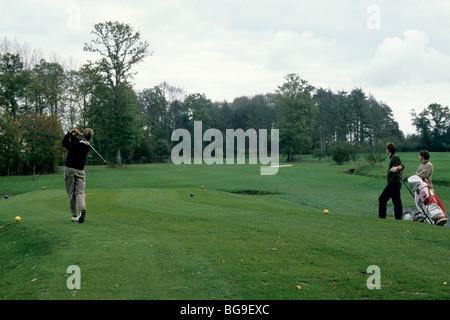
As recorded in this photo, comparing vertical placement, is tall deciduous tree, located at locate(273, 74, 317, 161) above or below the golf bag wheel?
above

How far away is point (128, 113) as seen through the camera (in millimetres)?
52156

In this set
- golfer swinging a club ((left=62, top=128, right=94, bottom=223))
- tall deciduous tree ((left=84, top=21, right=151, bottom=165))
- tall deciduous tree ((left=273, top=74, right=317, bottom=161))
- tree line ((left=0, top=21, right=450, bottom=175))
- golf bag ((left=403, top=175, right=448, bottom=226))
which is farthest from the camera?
tall deciduous tree ((left=273, top=74, right=317, bottom=161))

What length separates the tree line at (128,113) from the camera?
41.2 m

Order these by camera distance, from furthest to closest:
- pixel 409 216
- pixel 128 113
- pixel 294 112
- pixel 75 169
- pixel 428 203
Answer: pixel 294 112, pixel 128 113, pixel 409 216, pixel 428 203, pixel 75 169

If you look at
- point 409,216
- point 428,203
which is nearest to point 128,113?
point 409,216

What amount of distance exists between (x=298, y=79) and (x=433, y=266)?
78751mm

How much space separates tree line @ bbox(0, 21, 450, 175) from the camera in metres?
41.2

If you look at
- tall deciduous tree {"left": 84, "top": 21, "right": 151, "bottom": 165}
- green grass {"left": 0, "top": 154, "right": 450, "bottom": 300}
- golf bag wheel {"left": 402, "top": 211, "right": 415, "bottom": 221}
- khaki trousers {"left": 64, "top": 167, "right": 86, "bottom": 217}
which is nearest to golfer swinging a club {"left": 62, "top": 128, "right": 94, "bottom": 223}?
khaki trousers {"left": 64, "top": 167, "right": 86, "bottom": 217}

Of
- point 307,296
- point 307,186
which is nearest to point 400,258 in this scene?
point 307,296

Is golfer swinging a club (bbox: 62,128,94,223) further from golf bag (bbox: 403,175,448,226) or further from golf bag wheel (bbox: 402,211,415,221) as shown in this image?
golf bag wheel (bbox: 402,211,415,221)

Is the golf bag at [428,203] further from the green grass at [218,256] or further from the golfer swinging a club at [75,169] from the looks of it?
the golfer swinging a club at [75,169]

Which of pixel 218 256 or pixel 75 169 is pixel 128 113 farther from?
pixel 218 256

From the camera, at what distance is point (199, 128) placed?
93375 millimetres
